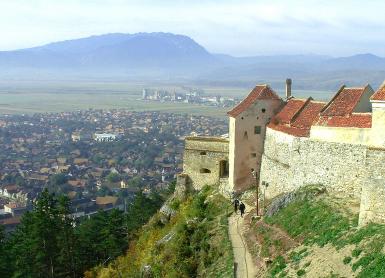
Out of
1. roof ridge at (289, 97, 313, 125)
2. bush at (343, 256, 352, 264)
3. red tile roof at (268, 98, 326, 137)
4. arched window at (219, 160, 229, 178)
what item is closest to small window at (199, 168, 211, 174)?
arched window at (219, 160, 229, 178)

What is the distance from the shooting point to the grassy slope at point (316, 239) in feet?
60.3

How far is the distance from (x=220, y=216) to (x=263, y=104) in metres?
7.48

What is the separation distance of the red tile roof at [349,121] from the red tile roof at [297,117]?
1468mm

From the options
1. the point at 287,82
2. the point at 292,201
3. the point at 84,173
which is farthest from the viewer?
the point at 84,173

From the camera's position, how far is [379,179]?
20.0 metres

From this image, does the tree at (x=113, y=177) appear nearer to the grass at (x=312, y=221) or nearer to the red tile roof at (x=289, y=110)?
the red tile roof at (x=289, y=110)

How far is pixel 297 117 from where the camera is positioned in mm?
30938

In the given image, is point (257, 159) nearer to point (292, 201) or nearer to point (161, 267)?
point (292, 201)

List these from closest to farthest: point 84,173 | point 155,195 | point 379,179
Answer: point 379,179 < point 155,195 < point 84,173

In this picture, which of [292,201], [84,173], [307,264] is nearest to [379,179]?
[307,264]

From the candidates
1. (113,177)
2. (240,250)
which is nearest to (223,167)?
(240,250)

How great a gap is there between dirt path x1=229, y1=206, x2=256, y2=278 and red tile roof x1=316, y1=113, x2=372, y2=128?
22.2ft

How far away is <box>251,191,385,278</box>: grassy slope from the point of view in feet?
60.3

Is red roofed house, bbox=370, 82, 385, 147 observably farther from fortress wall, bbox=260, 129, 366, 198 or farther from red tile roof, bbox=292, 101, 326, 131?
red tile roof, bbox=292, 101, 326, 131
